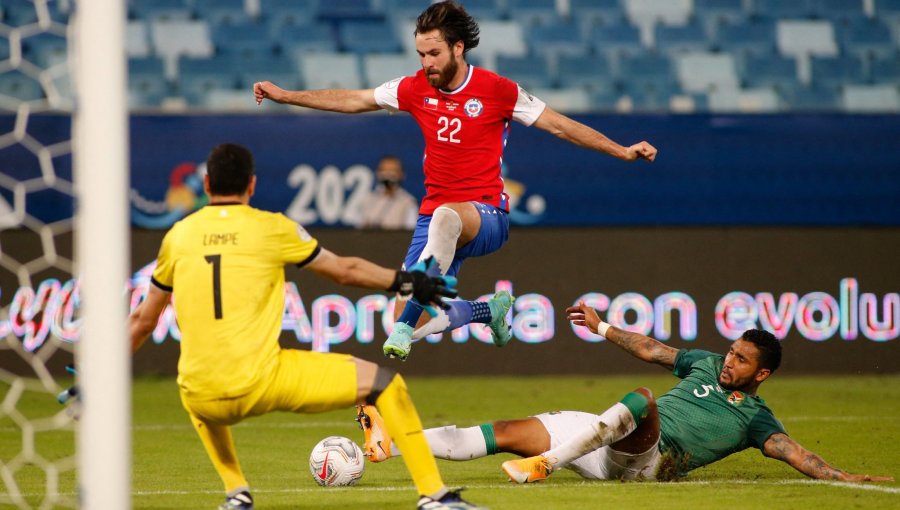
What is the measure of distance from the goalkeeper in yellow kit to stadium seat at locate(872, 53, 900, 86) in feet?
37.1

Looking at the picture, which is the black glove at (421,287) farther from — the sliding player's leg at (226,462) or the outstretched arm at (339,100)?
the outstretched arm at (339,100)

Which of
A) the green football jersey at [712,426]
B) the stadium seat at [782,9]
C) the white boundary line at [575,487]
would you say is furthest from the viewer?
the stadium seat at [782,9]

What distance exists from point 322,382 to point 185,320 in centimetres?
59

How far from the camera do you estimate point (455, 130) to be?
7.27 m

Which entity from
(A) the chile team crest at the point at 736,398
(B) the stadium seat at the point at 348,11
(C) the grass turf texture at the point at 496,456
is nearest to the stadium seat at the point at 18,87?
(C) the grass turf texture at the point at 496,456

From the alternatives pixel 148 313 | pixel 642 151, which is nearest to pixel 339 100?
pixel 642 151

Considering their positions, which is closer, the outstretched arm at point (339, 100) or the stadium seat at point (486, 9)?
the outstretched arm at point (339, 100)

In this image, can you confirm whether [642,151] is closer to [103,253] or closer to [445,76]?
[445,76]

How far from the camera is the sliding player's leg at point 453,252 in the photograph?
22.8 ft

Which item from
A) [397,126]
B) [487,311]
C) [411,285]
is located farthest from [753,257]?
[411,285]

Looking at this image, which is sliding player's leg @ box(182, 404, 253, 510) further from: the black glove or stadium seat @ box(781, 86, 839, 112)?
stadium seat @ box(781, 86, 839, 112)

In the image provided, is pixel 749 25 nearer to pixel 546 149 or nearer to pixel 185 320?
pixel 546 149

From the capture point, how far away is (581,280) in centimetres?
1238

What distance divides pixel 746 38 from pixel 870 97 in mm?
1605
